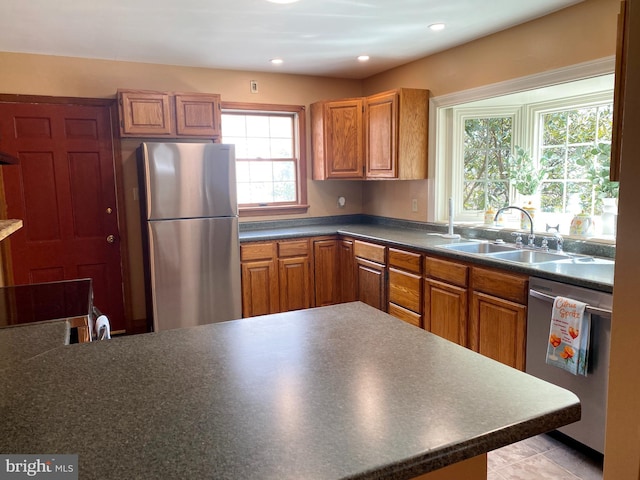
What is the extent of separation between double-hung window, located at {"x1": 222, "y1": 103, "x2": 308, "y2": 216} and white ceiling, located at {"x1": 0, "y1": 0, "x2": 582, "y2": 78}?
582 mm

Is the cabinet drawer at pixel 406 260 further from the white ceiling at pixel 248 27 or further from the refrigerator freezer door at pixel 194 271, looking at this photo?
the white ceiling at pixel 248 27

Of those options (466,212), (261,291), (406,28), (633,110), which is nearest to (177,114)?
(261,291)

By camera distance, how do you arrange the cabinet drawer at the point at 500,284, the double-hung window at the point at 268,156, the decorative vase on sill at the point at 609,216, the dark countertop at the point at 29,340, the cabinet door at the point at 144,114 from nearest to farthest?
the dark countertop at the point at 29,340, the cabinet drawer at the point at 500,284, the decorative vase on sill at the point at 609,216, the cabinet door at the point at 144,114, the double-hung window at the point at 268,156

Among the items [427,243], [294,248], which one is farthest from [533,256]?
[294,248]

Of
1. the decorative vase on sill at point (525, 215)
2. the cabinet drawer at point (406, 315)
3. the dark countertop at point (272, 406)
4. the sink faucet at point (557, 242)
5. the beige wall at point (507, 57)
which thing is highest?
the beige wall at point (507, 57)

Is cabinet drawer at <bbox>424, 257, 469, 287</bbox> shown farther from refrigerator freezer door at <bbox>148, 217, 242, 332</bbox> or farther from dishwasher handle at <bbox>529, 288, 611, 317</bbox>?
refrigerator freezer door at <bbox>148, 217, 242, 332</bbox>

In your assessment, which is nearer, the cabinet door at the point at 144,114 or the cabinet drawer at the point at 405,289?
the cabinet drawer at the point at 405,289

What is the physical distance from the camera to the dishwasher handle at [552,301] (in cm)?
204

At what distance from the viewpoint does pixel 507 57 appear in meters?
3.21

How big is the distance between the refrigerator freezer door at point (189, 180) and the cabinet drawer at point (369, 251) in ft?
3.67

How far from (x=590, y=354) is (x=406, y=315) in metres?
1.51

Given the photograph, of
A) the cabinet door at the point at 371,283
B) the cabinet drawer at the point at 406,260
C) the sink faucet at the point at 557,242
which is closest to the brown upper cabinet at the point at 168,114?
the cabinet door at the point at 371,283

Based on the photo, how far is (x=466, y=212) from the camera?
3.95 meters

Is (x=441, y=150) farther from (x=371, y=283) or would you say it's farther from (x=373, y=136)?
(x=371, y=283)
